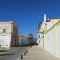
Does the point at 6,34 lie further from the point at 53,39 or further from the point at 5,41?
the point at 53,39

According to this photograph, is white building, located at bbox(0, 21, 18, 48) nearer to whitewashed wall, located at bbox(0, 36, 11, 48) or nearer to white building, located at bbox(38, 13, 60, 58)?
whitewashed wall, located at bbox(0, 36, 11, 48)

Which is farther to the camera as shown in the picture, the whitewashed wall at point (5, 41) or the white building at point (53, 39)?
the whitewashed wall at point (5, 41)

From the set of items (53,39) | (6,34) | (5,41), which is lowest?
(53,39)

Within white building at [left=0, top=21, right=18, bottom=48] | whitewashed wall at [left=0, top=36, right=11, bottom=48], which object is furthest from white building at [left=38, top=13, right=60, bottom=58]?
whitewashed wall at [left=0, top=36, right=11, bottom=48]

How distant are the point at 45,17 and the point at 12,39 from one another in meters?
17.3

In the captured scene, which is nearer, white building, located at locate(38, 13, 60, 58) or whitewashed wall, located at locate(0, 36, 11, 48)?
white building, located at locate(38, 13, 60, 58)

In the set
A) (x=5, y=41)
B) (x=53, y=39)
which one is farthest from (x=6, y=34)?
(x=53, y=39)

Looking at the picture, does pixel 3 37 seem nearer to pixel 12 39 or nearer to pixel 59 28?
pixel 12 39

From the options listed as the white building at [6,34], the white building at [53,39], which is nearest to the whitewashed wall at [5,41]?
the white building at [6,34]

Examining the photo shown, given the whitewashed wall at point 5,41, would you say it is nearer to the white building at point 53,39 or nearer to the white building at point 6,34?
the white building at point 6,34

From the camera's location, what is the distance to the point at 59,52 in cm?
2019

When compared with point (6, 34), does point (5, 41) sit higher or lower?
lower

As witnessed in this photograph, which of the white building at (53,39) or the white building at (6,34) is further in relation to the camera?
the white building at (6,34)

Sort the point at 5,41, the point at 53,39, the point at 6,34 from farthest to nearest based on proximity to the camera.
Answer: the point at 6,34
the point at 5,41
the point at 53,39
